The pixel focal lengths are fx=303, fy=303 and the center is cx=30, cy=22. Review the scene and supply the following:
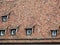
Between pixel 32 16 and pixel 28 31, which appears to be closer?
pixel 28 31

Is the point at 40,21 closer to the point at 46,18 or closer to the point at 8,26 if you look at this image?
the point at 46,18

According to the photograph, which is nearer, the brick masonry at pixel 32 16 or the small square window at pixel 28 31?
the brick masonry at pixel 32 16

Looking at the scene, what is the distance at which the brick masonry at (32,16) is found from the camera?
120 feet

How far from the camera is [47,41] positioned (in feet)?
117

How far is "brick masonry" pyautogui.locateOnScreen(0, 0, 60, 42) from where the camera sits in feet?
120

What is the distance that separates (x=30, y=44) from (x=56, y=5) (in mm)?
5993

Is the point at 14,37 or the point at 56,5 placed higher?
the point at 56,5

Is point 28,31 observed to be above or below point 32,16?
below

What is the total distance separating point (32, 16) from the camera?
125 feet

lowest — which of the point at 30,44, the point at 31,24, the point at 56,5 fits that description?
the point at 30,44

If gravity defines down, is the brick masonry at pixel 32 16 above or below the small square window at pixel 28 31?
above

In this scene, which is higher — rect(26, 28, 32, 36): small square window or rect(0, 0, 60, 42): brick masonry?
rect(0, 0, 60, 42): brick masonry

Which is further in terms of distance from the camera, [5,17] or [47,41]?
[5,17]

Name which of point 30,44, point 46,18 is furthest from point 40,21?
point 30,44
